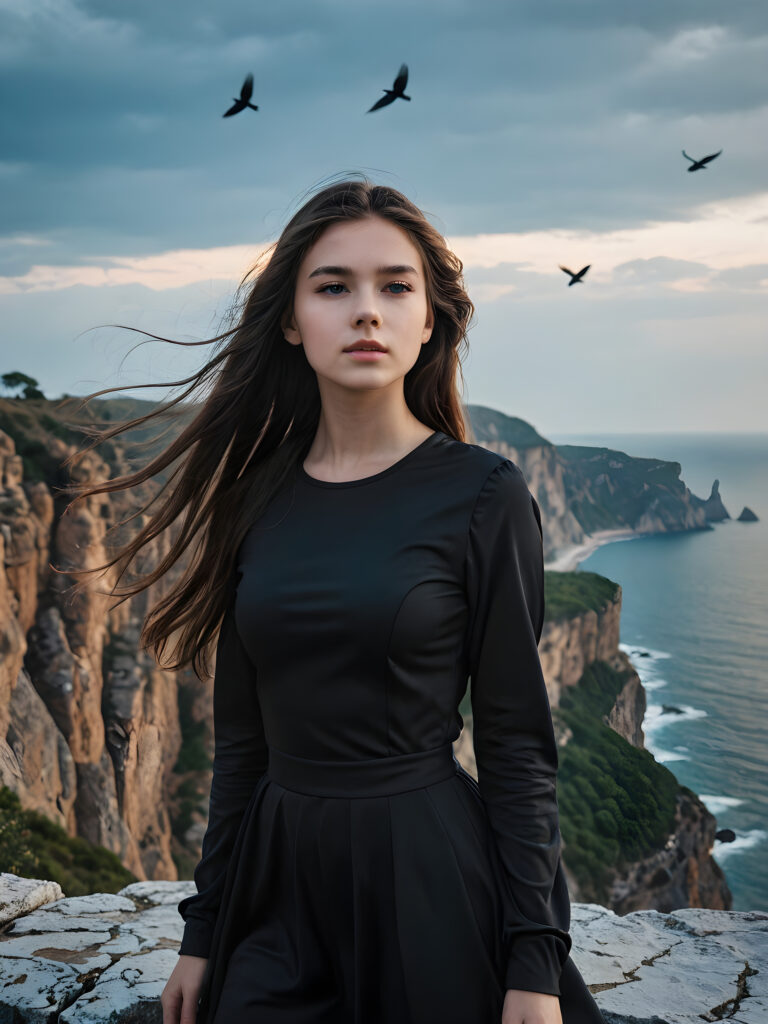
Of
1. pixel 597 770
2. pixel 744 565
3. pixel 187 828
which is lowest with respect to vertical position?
pixel 187 828

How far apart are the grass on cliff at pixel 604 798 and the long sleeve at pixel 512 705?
953 cm

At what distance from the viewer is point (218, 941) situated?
58.8 inches

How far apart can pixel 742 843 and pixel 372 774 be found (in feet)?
49.7

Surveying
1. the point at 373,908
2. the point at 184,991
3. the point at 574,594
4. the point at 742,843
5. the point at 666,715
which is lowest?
the point at 742,843

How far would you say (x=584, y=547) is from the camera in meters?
17.3

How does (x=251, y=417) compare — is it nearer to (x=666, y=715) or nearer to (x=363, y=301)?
(x=363, y=301)

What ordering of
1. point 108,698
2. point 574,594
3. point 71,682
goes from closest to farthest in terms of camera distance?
point 71,682 → point 574,594 → point 108,698

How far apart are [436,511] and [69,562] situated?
1585 cm

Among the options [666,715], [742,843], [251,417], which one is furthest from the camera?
[742,843]

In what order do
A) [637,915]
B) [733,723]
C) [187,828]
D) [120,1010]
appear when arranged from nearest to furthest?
[120,1010] < [637,915] < [733,723] < [187,828]

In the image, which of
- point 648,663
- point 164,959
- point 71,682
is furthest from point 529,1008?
point 71,682

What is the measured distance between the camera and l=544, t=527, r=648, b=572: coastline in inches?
639

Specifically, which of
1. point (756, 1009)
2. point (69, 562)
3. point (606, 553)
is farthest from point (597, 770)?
point (756, 1009)

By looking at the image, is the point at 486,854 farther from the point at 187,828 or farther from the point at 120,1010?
the point at 187,828
